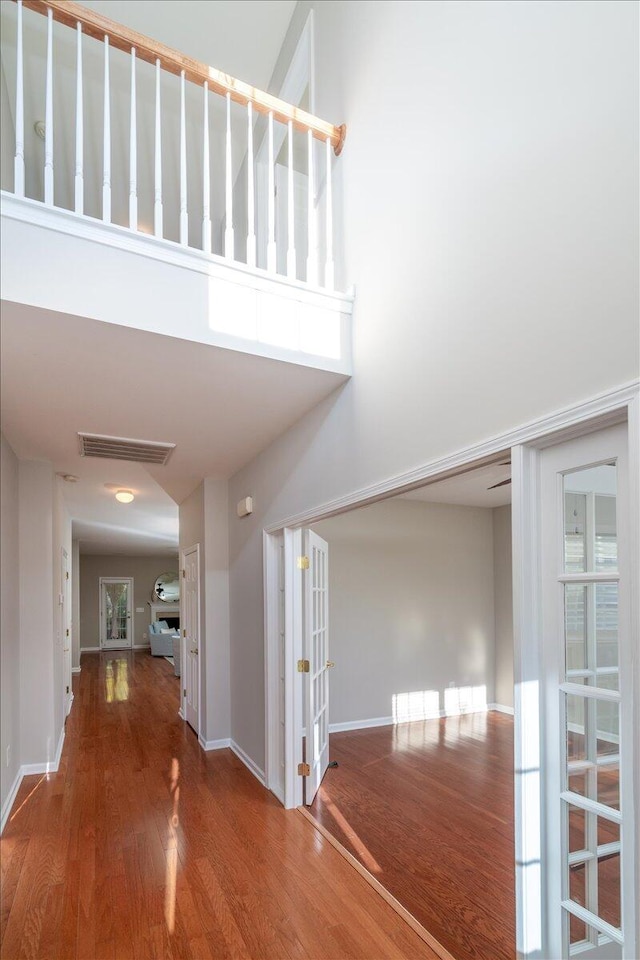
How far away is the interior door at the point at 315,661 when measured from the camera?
12.5 feet

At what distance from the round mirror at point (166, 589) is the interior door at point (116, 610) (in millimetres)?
671

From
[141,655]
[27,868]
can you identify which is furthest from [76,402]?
[141,655]

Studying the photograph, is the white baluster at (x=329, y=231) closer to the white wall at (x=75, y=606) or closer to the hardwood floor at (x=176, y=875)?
the hardwood floor at (x=176, y=875)

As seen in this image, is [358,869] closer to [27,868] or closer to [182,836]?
[182,836]

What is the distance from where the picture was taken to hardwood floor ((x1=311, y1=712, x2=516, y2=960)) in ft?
8.51

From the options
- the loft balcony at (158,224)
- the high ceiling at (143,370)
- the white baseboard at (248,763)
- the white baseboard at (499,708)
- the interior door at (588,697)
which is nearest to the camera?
the interior door at (588,697)

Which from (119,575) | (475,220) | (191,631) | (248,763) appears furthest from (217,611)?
(119,575)

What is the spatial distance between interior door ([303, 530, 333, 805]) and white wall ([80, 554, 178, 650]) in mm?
10931

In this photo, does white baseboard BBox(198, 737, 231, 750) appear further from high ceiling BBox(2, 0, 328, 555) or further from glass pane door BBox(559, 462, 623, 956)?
A: glass pane door BBox(559, 462, 623, 956)

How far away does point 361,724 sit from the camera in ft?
19.5

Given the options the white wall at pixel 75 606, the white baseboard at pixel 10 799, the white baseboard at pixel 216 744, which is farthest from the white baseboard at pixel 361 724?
the white wall at pixel 75 606

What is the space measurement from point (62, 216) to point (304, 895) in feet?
10.6

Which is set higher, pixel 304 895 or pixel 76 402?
pixel 76 402

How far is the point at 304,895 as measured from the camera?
9.01 feet
